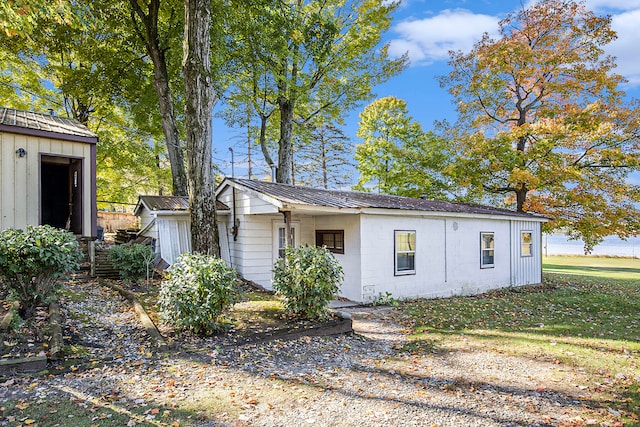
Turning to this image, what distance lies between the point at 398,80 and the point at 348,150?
242 inches

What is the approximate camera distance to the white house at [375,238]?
9609mm

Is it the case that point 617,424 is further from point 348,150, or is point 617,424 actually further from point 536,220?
point 348,150

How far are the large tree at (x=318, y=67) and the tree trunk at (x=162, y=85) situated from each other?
3456mm

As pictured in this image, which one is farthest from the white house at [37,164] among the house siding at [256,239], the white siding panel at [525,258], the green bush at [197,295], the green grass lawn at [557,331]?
the white siding panel at [525,258]

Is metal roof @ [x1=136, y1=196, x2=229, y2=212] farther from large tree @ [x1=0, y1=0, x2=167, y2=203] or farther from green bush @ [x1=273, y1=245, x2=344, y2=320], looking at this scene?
large tree @ [x1=0, y1=0, x2=167, y2=203]

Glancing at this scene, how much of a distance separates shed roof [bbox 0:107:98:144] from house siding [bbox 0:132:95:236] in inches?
6.5

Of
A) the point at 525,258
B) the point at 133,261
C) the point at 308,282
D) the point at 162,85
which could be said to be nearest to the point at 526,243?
the point at 525,258

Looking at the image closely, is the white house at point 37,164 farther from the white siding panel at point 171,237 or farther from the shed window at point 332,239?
the shed window at point 332,239

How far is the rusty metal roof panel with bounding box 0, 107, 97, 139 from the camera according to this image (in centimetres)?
898

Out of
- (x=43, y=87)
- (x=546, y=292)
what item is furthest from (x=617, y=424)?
(x=43, y=87)

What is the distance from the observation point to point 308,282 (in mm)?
6398

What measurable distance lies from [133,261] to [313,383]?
21.8ft

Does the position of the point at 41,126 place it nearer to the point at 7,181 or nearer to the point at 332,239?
the point at 7,181

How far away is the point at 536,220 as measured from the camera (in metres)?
14.4
